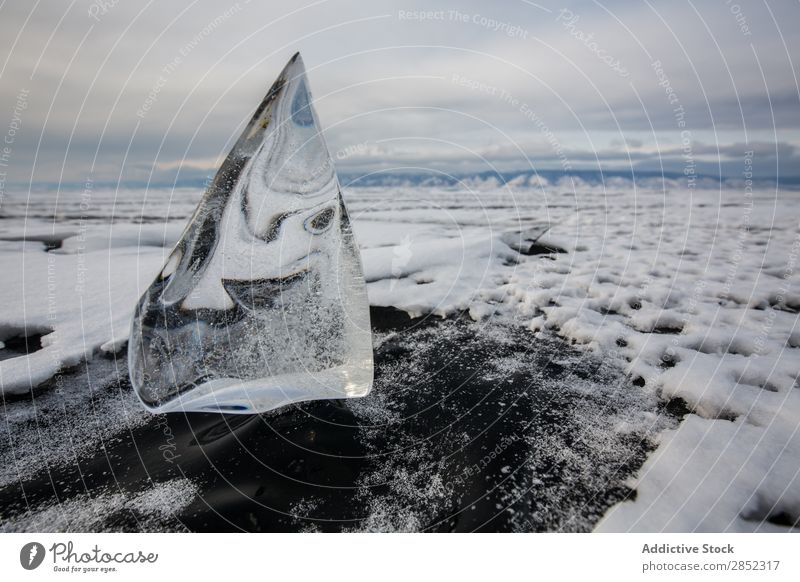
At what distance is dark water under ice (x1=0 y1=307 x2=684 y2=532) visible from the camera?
170 centimetres

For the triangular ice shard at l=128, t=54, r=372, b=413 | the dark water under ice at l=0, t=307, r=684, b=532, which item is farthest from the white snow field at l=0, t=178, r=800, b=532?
the triangular ice shard at l=128, t=54, r=372, b=413

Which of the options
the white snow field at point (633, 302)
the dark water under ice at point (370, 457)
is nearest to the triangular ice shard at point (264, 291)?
the dark water under ice at point (370, 457)

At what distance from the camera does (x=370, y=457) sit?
1920 millimetres

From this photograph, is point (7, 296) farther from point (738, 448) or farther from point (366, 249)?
point (738, 448)

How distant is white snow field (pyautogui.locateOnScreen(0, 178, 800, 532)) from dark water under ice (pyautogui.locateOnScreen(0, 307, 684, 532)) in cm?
16

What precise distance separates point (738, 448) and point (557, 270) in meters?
2.63

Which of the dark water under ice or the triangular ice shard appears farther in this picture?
the triangular ice shard

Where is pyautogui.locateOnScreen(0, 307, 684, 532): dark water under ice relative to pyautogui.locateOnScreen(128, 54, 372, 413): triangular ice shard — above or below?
below

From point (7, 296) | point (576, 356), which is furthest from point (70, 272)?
point (576, 356)

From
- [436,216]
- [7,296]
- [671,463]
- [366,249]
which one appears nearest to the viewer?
[671,463]

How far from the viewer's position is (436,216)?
8641mm

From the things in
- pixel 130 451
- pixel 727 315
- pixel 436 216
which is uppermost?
pixel 436 216

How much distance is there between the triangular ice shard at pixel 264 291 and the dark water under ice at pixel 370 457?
18 cm

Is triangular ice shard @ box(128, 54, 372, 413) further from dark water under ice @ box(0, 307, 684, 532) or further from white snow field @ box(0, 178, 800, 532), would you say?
white snow field @ box(0, 178, 800, 532)
